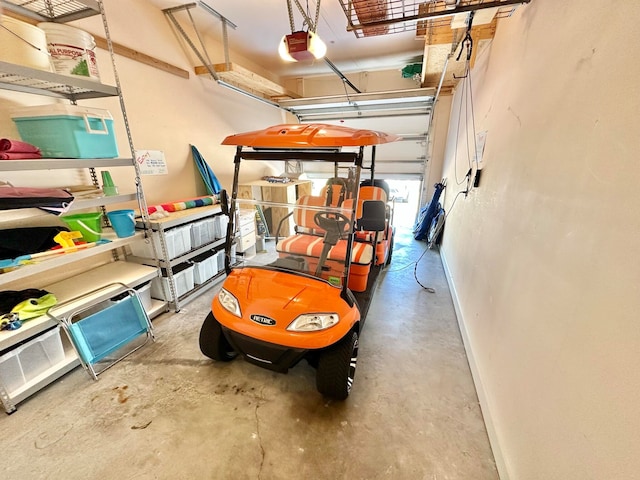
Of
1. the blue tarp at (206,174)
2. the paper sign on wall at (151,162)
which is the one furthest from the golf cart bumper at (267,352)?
the blue tarp at (206,174)

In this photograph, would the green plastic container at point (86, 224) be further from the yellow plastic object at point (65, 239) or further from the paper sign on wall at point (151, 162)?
the paper sign on wall at point (151, 162)

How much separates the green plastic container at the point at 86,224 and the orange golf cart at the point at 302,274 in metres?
1.12

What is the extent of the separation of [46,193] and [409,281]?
3.57 m

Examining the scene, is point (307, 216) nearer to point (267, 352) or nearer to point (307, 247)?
point (307, 247)

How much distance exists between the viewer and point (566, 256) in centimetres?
100

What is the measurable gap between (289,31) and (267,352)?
4.00 m

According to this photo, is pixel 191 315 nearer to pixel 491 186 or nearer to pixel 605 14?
pixel 491 186

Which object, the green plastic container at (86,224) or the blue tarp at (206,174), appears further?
the blue tarp at (206,174)

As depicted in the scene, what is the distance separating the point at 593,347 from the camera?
811mm

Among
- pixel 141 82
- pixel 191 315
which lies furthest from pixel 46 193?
pixel 141 82

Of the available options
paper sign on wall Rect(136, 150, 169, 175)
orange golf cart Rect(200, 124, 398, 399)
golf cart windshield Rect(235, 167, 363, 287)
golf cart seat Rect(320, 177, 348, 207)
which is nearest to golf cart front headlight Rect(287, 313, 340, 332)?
orange golf cart Rect(200, 124, 398, 399)

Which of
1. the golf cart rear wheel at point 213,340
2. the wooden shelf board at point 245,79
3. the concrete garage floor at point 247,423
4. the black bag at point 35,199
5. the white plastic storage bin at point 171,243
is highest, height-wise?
the wooden shelf board at point 245,79

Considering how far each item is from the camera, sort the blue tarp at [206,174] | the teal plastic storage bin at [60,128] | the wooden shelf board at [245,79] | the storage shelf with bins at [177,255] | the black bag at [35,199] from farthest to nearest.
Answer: the blue tarp at [206,174]
the wooden shelf board at [245,79]
the storage shelf with bins at [177,255]
the teal plastic storage bin at [60,128]
the black bag at [35,199]

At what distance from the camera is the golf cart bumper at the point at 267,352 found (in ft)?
5.00
